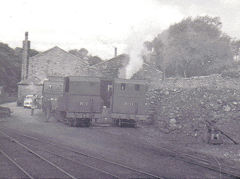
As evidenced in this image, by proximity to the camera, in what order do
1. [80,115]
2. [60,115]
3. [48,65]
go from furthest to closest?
[48,65] < [60,115] < [80,115]

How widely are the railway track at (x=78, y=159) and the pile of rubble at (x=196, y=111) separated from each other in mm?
7363

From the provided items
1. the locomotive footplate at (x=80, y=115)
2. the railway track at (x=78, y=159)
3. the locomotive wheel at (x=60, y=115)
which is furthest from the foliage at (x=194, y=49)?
the railway track at (x=78, y=159)

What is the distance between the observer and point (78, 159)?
9.90 metres

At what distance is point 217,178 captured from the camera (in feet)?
26.6

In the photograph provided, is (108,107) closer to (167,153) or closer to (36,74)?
(167,153)

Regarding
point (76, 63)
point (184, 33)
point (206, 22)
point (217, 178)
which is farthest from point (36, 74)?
point (217, 178)

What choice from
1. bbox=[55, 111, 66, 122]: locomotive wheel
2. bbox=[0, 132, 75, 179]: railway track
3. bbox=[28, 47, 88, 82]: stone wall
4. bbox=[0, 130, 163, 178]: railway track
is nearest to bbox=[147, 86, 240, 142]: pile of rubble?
bbox=[55, 111, 66, 122]: locomotive wheel

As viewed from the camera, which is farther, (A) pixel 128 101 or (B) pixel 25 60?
(B) pixel 25 60

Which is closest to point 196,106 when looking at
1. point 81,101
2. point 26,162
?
point 81,101

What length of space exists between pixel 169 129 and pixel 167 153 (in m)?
7.40

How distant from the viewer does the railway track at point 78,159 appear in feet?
26.7

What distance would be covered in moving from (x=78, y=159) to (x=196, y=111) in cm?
1177

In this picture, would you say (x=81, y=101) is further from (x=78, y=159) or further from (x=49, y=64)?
(x=49, y=64)

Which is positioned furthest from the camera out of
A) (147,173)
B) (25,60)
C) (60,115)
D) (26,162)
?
(25,60)
